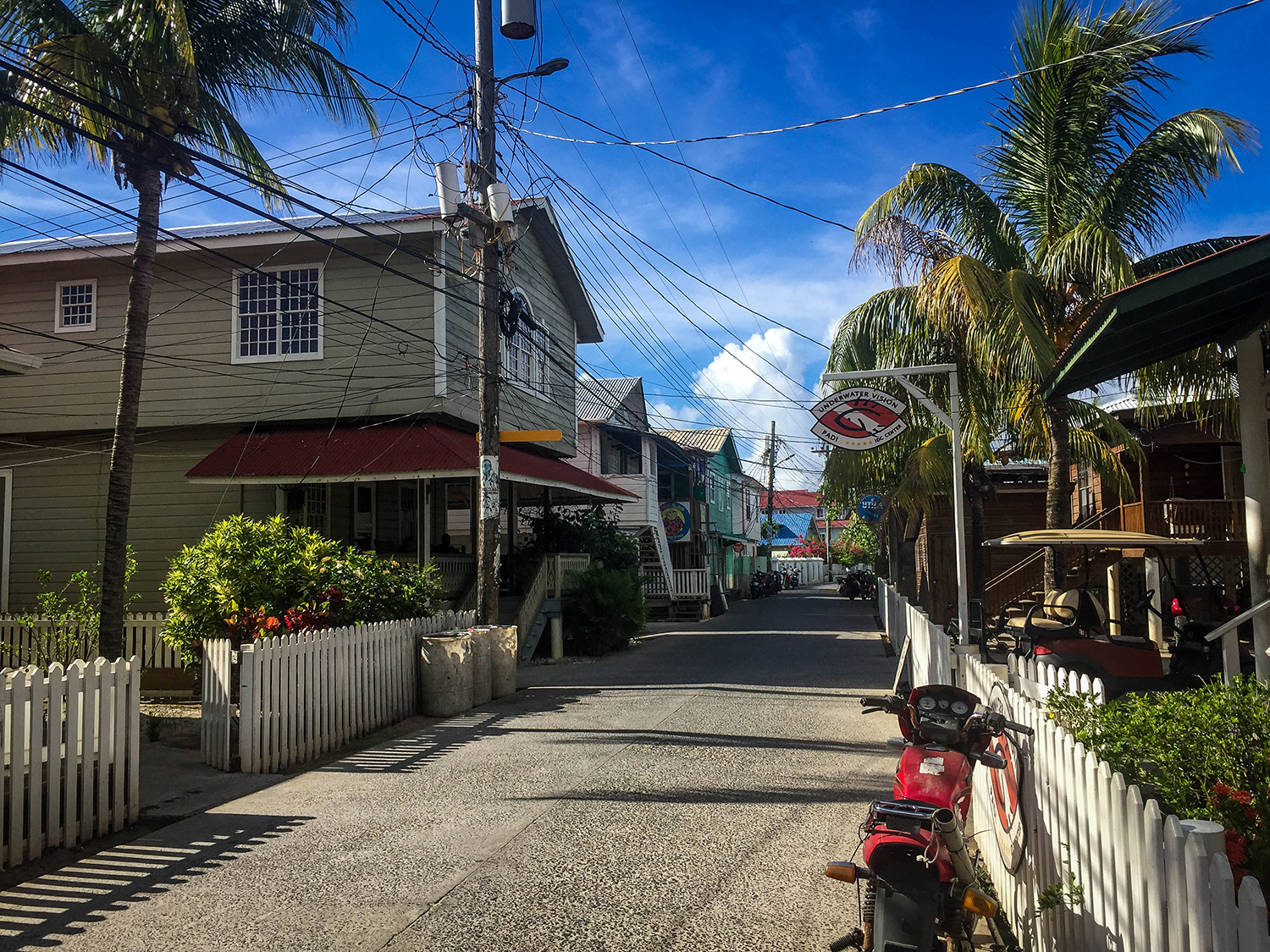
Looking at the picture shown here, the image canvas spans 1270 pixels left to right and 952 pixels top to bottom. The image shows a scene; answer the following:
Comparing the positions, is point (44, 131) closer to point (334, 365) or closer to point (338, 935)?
point (334, 365)

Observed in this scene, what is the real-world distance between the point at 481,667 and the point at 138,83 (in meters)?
8.46

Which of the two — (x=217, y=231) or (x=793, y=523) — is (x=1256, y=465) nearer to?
(x=217, y=231)

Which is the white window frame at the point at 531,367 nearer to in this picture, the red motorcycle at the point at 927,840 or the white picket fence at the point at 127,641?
the white picket fence at the point at 127,641

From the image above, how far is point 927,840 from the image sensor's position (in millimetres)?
4004

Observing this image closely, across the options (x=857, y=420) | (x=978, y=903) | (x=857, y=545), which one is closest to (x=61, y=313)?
(x=857, y=420)

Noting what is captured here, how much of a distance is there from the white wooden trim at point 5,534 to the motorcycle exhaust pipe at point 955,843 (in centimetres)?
1870

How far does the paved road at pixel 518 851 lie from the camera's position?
198 inches

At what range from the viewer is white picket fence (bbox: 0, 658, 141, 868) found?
6.18 m

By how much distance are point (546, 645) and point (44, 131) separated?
1220 cm

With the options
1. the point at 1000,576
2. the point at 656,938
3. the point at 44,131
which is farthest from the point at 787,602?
the point at 656,938

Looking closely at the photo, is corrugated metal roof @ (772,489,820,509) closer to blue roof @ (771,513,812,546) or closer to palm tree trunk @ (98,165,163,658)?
blue roof @ (771,513,812,546)

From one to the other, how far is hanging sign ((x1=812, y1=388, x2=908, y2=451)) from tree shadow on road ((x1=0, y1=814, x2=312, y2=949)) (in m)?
6.02

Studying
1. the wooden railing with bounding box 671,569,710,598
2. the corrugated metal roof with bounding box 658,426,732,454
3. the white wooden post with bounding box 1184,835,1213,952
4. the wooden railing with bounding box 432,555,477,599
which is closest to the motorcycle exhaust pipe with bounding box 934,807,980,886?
the white wooden post with bounding box 1184,835,1213,952

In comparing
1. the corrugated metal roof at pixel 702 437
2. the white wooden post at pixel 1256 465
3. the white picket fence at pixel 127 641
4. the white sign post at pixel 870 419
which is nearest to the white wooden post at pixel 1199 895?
the white wooden post at pixel 1256 465
